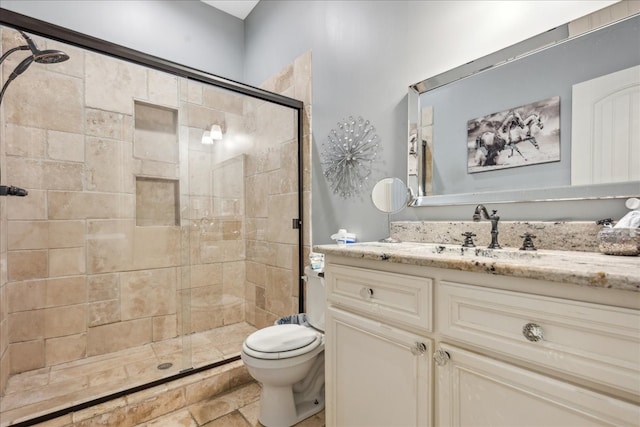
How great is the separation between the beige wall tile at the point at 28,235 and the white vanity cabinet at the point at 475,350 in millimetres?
2027

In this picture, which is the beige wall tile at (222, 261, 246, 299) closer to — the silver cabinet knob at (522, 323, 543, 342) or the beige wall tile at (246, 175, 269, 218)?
the beige wall tile at (246, 175, 269, 218)

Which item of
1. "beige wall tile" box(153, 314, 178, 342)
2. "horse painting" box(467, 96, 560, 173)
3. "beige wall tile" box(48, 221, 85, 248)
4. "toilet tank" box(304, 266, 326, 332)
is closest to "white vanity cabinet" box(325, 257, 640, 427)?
"toilet tank" box(304, 266, 326, 332)

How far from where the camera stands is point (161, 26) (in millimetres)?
2539

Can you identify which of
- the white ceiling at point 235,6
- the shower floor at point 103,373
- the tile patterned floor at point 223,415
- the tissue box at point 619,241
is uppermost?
the white ceiling at point 235,6

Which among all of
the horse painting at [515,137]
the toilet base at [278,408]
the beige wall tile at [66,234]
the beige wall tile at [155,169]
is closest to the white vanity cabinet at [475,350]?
the toilet base at [278,408]

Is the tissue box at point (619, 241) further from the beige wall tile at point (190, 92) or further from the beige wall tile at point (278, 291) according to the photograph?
the beige wall tile at point (190, 92)

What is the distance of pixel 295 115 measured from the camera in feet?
7.64

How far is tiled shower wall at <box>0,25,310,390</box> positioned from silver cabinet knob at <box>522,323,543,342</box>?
1.75m

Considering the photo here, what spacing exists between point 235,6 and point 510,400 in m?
3.37

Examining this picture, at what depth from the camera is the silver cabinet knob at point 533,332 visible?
0.68 m

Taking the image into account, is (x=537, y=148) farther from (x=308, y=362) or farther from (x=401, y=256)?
(x=308, y=362)

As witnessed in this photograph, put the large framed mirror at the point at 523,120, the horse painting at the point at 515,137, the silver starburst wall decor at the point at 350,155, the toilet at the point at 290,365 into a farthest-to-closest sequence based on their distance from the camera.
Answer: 1. the silver starburst wall decor at the point at 350,155
2. the toilet at the point at 290,365
3. the horse painting at the point at 515,137
4. the large framed mirror at the point at 523,120

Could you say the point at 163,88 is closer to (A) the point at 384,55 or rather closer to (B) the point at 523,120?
(A) the point at 384,55

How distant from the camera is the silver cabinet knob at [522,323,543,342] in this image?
680 millimetres
